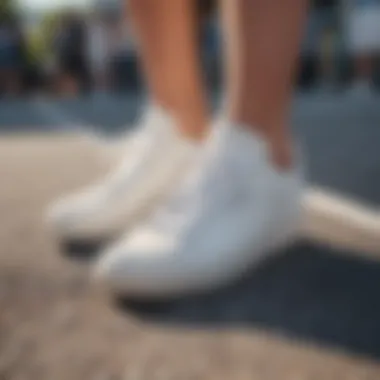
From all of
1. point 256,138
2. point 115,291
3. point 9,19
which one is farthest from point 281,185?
point 9,19

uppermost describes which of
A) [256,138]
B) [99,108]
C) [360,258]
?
[256,138]

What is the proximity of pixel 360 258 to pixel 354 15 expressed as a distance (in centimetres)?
373

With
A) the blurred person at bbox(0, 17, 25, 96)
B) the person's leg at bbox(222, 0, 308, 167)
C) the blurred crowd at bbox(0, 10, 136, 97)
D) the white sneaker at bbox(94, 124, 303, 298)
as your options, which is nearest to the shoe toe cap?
the white sneaker at bbox(94, 124, 303, 298)

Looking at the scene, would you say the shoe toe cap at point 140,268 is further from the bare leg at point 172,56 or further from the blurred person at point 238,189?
the bare leg at point 172,56

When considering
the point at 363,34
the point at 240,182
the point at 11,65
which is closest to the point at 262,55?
the point at 240,182

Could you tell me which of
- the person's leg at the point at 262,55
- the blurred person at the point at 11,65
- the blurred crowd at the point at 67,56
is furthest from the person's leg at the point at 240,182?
the blurred person at the point at 11,65

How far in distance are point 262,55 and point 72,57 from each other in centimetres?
410

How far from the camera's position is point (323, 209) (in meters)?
0.86

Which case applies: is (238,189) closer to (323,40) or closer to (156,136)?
(156,136)

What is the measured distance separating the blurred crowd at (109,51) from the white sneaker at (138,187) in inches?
118

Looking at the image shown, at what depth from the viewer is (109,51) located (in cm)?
476

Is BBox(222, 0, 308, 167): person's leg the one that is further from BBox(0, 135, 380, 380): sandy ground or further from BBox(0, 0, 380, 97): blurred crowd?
BBox(0, 0, 380, 97): blurred crowd

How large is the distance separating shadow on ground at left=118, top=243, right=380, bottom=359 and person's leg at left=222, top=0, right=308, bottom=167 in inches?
4.4

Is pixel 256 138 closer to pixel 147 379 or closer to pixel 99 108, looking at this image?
pixel 147 379
